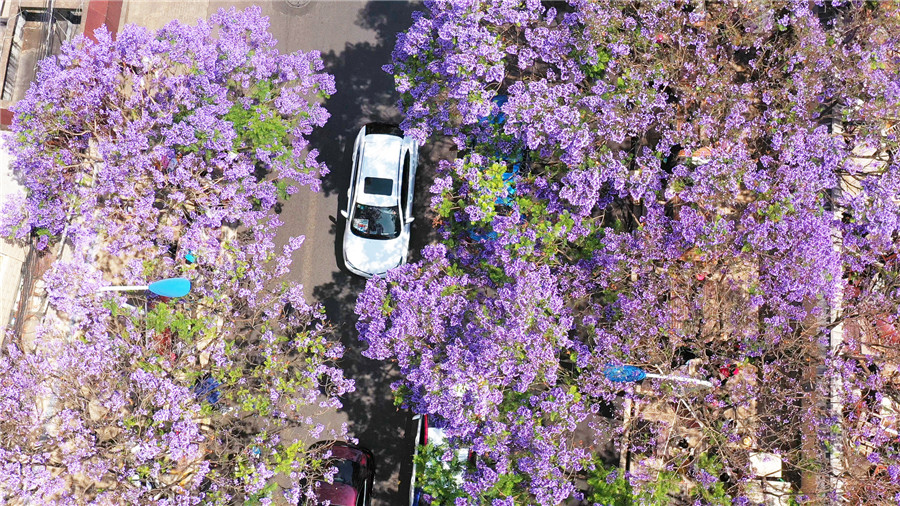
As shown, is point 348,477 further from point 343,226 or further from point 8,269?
point 8,269

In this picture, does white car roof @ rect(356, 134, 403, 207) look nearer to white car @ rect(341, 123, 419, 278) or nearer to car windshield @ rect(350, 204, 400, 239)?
white car @ rect(341, 123, 419, 278)

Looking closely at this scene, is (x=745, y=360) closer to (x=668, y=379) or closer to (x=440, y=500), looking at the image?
(x=668, y=379)

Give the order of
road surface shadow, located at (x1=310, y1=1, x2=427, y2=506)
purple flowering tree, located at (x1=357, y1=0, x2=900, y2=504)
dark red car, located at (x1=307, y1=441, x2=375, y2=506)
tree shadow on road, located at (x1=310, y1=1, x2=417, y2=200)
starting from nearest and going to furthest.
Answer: purple flowering tree, located at (x1=357, y1=0, x2=900, y2=504) → dark red car, located at (x1=307, y1=441, x2=375, y2=506) → road surface shadow, located at (x1=310, y1=1, x2=427, y2=506) → tree shadow on road, located at (x1=310, y1=1, x2=417, y2=200)

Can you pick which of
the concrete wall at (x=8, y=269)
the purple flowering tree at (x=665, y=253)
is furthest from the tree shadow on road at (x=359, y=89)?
the concrete wall at (x=8, y=269)

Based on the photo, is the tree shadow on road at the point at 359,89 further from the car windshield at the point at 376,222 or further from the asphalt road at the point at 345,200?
the car windshield at the point at 376,222

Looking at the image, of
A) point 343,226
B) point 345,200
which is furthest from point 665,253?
point 345,200

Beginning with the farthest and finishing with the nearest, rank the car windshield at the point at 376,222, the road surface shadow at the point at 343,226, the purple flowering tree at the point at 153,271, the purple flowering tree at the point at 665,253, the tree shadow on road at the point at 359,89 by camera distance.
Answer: the tree shadow on road at the point at 359,89 → the road surface shadow at the point at 343,226 → the car windshield at the point at 376,222 → the purple flowering tree at the point at 665,253 → the purple flowering tree at the point at 153,271

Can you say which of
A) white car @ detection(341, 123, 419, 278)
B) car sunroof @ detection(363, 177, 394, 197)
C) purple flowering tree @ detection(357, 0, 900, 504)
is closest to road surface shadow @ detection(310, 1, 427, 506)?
white car @ detection(341, 123, 419, 278)
